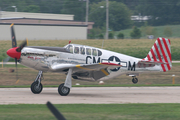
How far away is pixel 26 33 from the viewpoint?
6406 cm

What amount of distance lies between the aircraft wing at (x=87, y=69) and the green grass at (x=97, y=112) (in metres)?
2.86

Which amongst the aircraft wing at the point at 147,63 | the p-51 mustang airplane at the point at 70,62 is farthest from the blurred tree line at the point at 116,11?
the p-51 mustang airplane at the point at 70,62

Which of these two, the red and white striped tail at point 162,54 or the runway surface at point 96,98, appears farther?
the red and white striped tail at point 162,54

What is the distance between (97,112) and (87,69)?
4.44 m

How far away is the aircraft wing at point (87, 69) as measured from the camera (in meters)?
13.7

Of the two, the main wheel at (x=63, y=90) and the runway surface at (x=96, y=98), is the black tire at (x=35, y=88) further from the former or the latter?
the main wheel at (x=63, y=90)

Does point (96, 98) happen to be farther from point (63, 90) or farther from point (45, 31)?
point (45, 31)

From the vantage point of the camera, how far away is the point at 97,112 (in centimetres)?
983

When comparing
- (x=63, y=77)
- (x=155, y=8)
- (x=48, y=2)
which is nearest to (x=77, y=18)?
(x=48, y=2)

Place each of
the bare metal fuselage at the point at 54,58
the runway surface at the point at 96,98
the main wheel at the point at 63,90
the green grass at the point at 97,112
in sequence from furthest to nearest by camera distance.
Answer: the bare metal fuselage at the point at 54,58 → the main wheel at the point at 63,90 → the runway surface at the point at 96,98 → the green grass at the point at 97,112

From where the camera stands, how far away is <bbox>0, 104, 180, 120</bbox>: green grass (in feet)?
29.7

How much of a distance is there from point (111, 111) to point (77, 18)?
4226 inches

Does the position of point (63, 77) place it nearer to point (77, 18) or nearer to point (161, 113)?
point (161, 113)

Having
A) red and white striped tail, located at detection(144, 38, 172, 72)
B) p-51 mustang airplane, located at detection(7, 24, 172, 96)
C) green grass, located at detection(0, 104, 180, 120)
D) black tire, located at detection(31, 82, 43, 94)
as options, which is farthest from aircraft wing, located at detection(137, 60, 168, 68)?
black tire, located at detection(31, 82, 43, 94)
